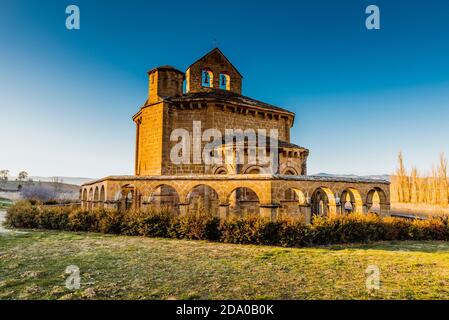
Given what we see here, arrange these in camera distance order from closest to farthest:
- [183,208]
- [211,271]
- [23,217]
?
1. [211,271]
2. [183,208]
3. [23,217]

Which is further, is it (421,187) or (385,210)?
(421,187)

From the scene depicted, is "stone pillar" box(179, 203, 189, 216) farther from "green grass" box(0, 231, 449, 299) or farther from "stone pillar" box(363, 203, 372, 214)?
"stone pillar" box(363, 203, 372, 214)

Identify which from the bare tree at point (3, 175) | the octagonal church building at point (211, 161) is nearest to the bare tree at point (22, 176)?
the bare tree at point (3, 175)

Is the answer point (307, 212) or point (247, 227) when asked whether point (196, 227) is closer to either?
point (247, 227)

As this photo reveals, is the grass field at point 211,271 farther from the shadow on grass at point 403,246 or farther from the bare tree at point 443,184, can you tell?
the bare tree at point 443,184

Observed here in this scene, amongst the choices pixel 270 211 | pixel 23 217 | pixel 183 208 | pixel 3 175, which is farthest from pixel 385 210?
pixel 3 175

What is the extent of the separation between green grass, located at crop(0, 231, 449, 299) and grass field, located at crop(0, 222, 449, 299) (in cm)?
2

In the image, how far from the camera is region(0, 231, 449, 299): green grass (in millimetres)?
4695

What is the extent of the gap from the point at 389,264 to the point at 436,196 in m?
32.6

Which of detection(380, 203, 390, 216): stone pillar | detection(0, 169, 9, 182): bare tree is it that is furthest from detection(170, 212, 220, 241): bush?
detection(0, 169, 9, 182): bare tree

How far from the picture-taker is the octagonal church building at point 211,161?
1227cm

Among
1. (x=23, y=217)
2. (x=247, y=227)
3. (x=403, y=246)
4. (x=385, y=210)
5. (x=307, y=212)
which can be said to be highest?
(x=307, y=212)

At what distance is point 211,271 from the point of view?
591 cm
